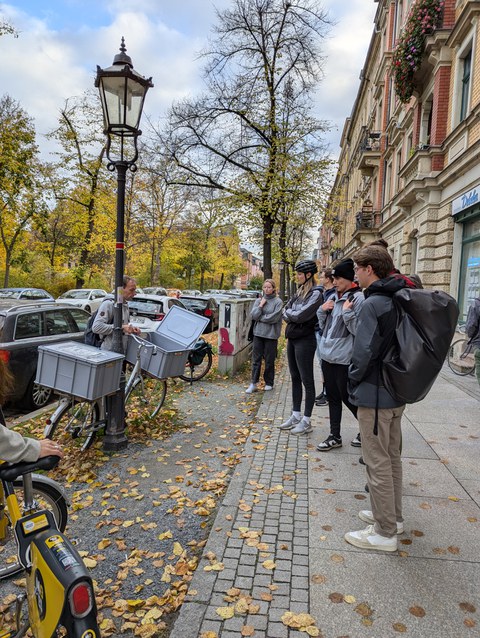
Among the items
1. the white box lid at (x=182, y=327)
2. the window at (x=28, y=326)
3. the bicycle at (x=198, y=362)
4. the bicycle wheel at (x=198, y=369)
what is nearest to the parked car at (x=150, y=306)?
the bicycle wheel at (x=198, y=369)

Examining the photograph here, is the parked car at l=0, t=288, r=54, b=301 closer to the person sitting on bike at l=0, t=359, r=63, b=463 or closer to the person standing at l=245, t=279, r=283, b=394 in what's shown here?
the person standing at l=245, t=279, r=283, b=394

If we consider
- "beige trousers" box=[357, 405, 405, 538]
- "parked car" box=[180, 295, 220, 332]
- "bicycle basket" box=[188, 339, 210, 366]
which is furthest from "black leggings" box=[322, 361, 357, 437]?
"parked car" box=[180, 295, 220, 332]

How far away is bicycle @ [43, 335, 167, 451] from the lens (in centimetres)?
443

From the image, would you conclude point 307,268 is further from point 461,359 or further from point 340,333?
point 461,359

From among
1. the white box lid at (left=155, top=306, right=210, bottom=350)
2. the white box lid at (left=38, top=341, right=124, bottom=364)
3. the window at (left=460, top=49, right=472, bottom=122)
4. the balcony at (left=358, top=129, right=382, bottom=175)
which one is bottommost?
the white box lid at (left=38, top=341, right=124, bottom=364)

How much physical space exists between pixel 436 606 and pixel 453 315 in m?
1.61

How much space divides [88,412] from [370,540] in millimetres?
3230

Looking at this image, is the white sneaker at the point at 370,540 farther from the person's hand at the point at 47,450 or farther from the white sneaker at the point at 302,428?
the white sneaker at the point at 302,428

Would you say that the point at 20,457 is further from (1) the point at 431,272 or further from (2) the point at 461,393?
(1) the point at 431,272

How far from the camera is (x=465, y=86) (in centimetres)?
1199

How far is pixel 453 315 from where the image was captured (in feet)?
8.57

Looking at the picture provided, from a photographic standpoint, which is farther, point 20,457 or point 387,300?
point 387,300

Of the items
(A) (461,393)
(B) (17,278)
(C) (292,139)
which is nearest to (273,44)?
(C) (292,139)

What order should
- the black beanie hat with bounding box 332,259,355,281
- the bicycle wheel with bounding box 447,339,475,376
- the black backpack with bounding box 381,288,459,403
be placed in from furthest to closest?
the bicycle wheel with bounding box 447,339,475,376, the black beanie hat with bounding box 332,259,355,281, the black backpack with bounding box 381,288,459,403
